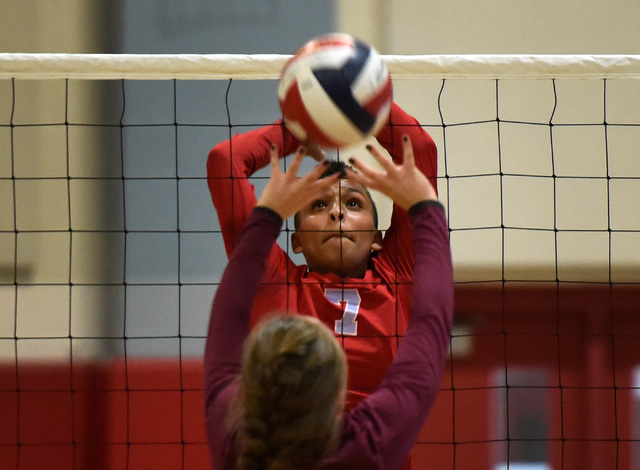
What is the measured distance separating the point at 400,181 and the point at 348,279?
29.5 inches

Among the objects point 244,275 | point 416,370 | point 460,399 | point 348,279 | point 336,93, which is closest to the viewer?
point 416,370

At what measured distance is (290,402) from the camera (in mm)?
1140

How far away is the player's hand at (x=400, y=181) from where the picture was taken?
1419 millimetres

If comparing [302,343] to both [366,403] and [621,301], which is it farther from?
[621,301]

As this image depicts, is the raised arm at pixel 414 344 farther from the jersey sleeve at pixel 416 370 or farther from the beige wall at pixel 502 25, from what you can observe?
the beige wall at pixel 502 25

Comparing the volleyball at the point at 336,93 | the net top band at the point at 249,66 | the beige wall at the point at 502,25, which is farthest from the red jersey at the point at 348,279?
the beige wall at the point at 502,25

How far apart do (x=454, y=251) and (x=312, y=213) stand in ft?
6.18

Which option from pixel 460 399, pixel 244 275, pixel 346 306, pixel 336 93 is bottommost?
pixel 460 399

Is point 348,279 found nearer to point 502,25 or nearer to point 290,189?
point 290,189

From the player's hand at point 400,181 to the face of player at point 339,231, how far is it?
65 cm

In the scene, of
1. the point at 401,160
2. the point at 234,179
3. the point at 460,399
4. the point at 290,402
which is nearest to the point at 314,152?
the point at 234,179

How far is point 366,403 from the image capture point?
4.10 ft

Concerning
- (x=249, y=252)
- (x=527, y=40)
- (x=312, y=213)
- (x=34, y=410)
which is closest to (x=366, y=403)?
(x=249, y=252)

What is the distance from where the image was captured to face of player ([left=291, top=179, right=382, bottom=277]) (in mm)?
2131
